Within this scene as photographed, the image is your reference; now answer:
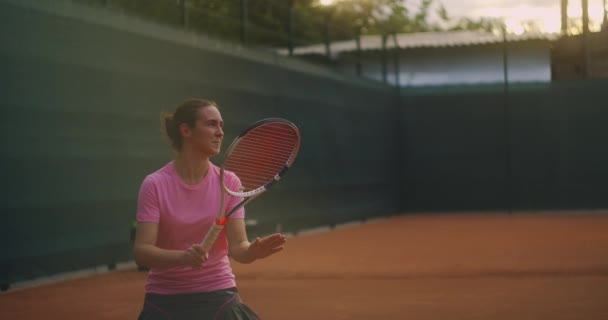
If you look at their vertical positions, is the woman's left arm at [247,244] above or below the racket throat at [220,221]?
below

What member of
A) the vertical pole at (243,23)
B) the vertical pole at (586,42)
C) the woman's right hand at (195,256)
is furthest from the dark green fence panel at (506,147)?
the woman's right hand at (195,256)

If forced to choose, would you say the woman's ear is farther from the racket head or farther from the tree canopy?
the tree canopy

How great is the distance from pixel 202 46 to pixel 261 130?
28.0 feet

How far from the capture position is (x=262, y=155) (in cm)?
363

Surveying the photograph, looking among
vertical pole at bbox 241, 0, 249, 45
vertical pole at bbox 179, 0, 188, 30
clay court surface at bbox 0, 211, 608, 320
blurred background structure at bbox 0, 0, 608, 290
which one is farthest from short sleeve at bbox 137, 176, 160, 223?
vertical pole at bbox 241, 0, 249, 45

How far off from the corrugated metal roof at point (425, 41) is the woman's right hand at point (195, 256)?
715 inches

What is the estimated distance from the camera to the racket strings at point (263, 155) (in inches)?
139

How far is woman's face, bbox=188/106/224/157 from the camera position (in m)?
3.39

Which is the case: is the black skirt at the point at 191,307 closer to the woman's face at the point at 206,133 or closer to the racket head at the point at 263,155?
the racket head at the point at 263,155

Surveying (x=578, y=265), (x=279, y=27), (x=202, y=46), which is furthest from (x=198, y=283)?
(x=279, y=27)

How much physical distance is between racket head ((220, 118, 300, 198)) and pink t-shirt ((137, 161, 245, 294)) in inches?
6.3

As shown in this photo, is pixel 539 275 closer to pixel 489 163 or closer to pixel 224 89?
pixel 224 89

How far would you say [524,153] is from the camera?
19594 mm

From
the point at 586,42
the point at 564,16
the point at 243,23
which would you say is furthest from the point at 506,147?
the point at 243,23
